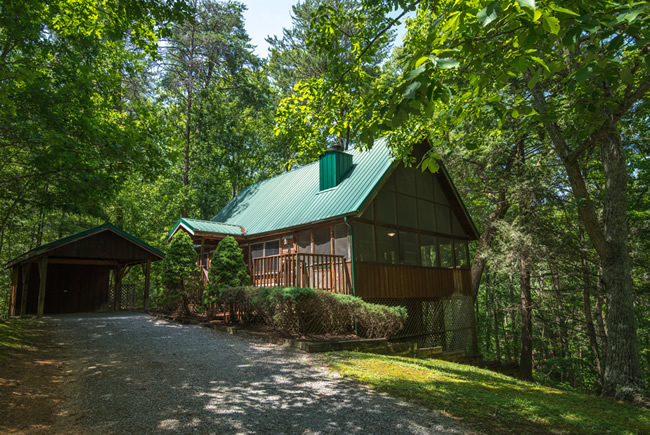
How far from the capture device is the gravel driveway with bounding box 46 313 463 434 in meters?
A: 4.25

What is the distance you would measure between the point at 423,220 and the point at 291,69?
15.2 meters

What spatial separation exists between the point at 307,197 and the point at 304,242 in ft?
7.04

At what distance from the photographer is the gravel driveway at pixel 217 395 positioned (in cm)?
425

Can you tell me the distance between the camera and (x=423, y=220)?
51.1 feet

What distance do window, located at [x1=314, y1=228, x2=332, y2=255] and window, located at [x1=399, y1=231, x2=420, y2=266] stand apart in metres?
2.76

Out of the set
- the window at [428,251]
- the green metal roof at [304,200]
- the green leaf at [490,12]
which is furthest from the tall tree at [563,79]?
the window at [428,251]

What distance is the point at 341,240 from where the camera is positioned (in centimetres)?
1283

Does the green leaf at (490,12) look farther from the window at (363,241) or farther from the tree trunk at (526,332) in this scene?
the tree trunk at (526,332)

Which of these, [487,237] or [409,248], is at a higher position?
[487,237]

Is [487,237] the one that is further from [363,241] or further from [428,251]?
[363,241]

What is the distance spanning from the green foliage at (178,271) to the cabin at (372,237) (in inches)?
49.6

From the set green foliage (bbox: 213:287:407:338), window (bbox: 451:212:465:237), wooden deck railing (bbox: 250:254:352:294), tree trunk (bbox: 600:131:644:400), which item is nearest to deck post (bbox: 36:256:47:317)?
green foliage (bbox: 213:287:407:338)

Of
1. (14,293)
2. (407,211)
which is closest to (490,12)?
(407,211)

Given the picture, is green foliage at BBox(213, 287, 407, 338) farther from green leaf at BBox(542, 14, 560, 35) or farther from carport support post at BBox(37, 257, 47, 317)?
carport support post at BBox(37, 257, 47, 317)
